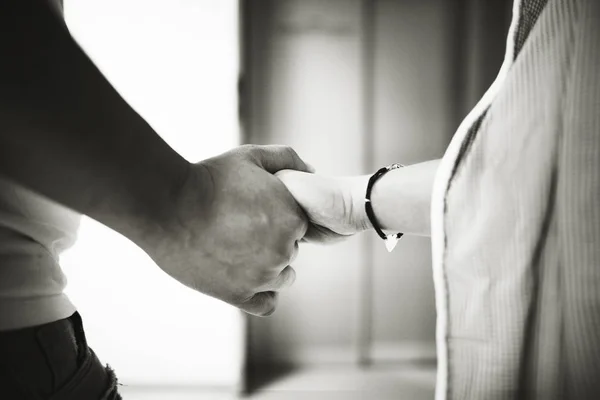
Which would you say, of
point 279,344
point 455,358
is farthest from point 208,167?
point 279,344

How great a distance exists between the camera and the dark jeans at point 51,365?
0.39 metres

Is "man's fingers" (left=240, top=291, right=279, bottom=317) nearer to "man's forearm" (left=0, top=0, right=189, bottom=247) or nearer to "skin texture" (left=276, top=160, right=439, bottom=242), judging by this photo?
"skin texture" (left=276, top=160, right=439, bottom=242)

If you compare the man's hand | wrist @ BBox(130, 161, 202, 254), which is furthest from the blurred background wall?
wrist @ BBox(130, 161, 202, 254)

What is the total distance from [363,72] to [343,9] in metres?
0.30

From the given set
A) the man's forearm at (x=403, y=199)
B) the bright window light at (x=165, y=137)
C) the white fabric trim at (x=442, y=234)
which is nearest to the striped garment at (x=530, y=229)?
the white fabric trim at (x=442, y=234)

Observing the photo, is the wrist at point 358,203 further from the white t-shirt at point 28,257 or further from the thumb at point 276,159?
the white t-shirt at point 28,257

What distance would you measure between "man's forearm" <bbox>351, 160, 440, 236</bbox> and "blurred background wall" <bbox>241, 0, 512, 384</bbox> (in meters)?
1.28

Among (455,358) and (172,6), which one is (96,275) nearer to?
(172,6)

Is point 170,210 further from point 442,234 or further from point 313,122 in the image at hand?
point 313,122

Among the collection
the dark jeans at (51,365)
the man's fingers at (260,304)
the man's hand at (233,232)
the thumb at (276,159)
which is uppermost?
the thumb at (276,159)

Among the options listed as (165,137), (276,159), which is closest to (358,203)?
(276,159)

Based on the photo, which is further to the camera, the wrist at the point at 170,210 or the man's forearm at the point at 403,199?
the man's forearm at the point at 403,199

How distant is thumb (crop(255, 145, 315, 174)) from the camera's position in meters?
0.72

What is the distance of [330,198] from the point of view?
0.73m
